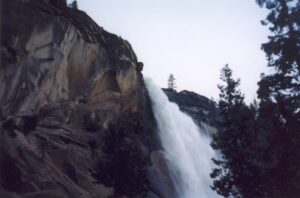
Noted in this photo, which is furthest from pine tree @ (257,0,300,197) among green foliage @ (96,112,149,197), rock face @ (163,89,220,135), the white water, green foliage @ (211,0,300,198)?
rock face @ (163,89,220,135)

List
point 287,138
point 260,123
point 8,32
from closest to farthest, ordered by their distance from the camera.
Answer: point 287,138 < point 260,123 < point 8,32

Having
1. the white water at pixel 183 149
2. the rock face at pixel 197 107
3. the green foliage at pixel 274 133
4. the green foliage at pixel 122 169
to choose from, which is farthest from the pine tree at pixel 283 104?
the rock face at pixel 197 107

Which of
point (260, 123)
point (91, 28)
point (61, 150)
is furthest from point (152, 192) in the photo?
point (91, 28)

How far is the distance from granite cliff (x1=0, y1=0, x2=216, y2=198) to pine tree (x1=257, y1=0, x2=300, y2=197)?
830 centimetres

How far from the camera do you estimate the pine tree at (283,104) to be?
1747 centimetres

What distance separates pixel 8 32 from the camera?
78.9 feet

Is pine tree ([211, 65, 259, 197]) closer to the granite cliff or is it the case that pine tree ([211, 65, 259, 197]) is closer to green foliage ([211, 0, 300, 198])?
green foliage ([211, 0, 300, 198])

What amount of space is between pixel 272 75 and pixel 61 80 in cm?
1887

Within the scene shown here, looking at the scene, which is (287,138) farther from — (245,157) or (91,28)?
(91,28)

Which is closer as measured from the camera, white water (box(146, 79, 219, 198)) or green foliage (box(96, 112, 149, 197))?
green foliage (box(96, 112, 149, 197))

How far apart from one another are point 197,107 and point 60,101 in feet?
138

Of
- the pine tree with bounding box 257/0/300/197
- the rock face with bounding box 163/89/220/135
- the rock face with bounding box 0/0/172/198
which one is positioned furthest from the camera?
the rock face with bounding box 163/89/220/135

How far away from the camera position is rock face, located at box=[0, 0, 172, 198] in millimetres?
22484

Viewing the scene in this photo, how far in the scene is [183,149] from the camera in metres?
45.6
